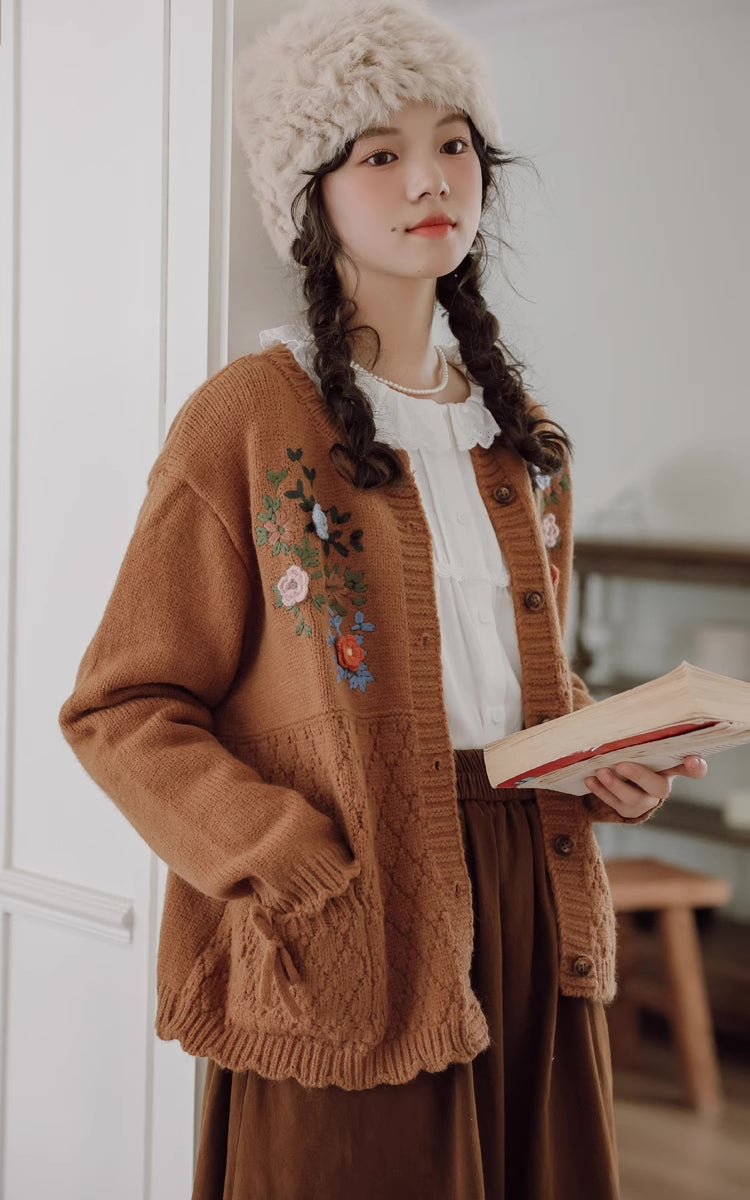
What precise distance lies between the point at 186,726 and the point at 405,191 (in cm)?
55

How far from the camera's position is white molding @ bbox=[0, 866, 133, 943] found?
143 centimetres

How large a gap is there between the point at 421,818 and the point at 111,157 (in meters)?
0.92

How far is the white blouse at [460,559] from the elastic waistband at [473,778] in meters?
0.01

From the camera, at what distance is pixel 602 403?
9.51 feet

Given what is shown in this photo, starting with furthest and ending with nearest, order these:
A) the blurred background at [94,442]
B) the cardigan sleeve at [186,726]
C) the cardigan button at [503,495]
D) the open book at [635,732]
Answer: the blurred background at [94,442] → the cardigan button at [503,495] → the cardigan sleeve at [186,726] → the open book at [635,732]

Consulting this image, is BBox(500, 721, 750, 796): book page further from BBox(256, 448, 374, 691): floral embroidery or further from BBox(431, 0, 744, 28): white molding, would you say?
BBox(431, 0, 744, 28): white molding

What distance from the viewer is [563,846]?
1146 millimetres

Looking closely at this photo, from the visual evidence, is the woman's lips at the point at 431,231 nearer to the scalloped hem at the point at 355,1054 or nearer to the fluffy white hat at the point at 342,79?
the fluffy white hat at the point at 342,79

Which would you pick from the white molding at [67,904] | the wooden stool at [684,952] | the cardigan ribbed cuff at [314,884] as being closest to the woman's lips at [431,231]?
the cardigan ribbed cuff at [314,884]

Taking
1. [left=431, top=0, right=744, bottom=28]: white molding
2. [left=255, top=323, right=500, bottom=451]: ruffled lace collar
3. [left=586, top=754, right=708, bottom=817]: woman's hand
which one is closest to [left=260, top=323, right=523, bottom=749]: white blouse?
[left=255, top=323, right=500, bottom=451]: ruffled lace collar

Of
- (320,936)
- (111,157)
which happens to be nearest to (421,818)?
(320,936)

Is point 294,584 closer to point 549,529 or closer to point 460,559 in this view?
point 460,559

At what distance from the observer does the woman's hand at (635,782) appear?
1.09 m

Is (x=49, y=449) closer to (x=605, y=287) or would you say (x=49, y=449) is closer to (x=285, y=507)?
(x=285, y=507)
